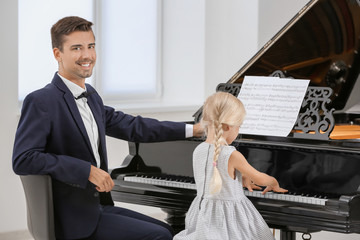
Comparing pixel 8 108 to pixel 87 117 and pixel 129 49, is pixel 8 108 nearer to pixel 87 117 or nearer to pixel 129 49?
pixel 129 49

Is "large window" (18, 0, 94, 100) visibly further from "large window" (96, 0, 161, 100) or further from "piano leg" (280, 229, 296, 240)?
"piano leg" (280, 229, 296, 240)

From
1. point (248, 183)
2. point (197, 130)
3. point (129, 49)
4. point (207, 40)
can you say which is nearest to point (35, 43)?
point (129, 49)

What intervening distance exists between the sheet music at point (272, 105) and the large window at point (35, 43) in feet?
7.78

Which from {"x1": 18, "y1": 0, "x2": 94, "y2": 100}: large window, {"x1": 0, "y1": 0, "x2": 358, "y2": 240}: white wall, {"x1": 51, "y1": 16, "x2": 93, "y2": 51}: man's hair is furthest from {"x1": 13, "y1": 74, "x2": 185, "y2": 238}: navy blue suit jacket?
{"x1": 0, "y1": 0, "x2": 358, "y2": 240}: white wall

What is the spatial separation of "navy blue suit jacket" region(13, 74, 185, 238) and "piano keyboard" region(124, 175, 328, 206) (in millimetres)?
438

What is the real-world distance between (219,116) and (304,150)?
56cm

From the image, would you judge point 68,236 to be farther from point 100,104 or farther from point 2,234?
point 2,234

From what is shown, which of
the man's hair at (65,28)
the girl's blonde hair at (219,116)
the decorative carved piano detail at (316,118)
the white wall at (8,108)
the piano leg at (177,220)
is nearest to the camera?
the girl's blonde hair at (219,116)

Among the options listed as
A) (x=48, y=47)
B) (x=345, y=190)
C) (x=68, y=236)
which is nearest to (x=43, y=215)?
(x=68, y=236)

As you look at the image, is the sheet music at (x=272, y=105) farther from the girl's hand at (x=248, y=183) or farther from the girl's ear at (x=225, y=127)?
the girl's ear at (x=225, y=127)

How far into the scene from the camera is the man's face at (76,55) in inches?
111

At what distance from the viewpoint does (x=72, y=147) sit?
2.80m

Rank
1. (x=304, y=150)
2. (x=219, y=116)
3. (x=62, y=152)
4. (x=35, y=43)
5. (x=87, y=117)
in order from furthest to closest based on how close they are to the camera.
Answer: (x=35, y=43) < (x=304, y=150) < (x=87, y=117) < (x=62, y=152) < (x=219, y=116)

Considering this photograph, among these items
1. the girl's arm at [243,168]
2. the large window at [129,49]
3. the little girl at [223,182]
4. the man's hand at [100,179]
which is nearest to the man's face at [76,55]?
the man's hand at [100,179]
